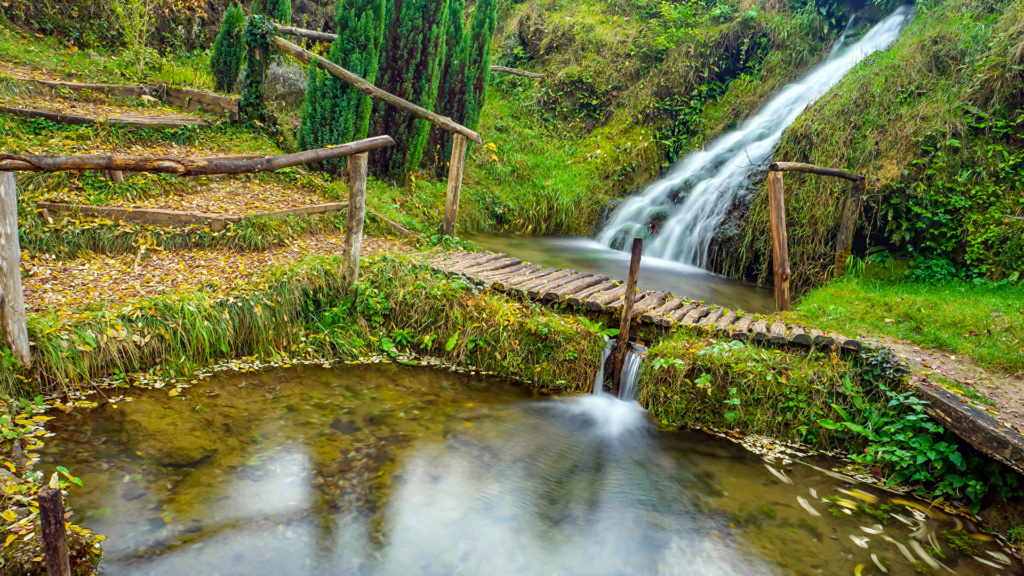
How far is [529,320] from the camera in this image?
Result: 5.56 metres

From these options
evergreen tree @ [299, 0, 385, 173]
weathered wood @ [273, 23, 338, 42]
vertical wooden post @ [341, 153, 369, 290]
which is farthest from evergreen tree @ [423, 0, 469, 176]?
vertical wooden post @ [341, 153, 369, 290]

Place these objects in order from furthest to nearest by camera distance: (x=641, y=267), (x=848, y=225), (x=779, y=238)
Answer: (x=641, y=267) → (x=848, y=225) → (x=779, y=238)

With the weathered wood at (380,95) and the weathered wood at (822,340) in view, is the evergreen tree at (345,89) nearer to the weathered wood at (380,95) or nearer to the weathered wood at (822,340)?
the weathered wood at (380,95)

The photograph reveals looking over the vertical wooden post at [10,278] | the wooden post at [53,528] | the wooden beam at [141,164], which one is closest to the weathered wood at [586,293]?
the wooden beam at [141,164]

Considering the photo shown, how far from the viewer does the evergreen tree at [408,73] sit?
9.40 meters

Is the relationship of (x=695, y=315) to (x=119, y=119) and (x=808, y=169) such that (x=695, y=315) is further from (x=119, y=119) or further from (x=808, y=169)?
(x=119, y=119)

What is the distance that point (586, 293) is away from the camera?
6219 millimetres

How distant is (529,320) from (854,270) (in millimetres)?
4453

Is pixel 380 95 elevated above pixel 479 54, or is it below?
below

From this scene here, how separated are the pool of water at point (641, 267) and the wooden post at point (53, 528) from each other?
6.26m

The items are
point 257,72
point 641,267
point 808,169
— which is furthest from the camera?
point 257,72

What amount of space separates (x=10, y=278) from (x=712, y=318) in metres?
5.52

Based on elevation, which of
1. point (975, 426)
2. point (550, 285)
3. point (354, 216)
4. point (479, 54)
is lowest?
point (975, 426)

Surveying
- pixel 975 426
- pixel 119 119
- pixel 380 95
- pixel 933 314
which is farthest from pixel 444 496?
pixel 119 119
